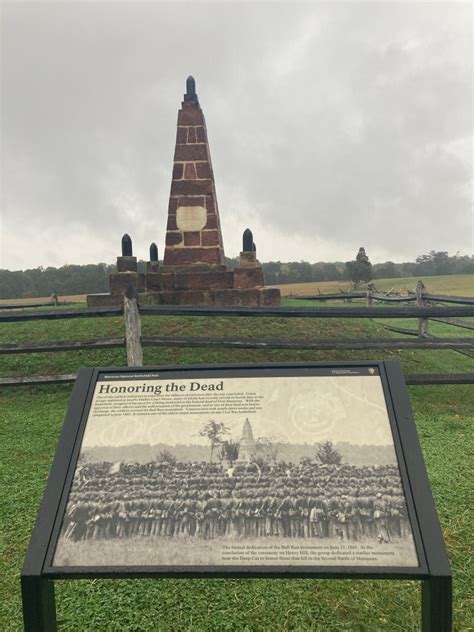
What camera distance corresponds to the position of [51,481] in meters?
1.83

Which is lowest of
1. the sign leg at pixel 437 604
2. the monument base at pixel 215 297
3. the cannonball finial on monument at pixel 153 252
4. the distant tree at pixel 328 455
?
the sign leg at pixel 437 604

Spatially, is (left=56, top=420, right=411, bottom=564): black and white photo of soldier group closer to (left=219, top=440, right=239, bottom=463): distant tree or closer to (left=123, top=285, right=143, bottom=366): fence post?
(left=219, top=440, right=239, bottom=463): distant tree

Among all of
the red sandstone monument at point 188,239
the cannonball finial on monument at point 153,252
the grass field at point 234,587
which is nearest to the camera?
the grass field at point 234,587

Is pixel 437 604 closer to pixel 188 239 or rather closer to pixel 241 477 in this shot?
pixel 241 477

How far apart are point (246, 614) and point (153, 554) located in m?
0.77

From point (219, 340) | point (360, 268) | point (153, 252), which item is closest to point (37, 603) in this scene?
point (219, 340)

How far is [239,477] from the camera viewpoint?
1.76 m

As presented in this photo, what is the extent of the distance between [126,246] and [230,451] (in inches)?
339

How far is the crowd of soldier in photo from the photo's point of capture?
1.65 m

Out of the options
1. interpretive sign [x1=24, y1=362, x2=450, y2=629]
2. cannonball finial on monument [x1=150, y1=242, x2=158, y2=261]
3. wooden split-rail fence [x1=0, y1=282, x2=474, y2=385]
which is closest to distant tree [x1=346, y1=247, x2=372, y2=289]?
cannonball finial on monument [x1=150, y1=242, x2=158, y2=261]

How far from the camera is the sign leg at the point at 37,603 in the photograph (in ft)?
5.27

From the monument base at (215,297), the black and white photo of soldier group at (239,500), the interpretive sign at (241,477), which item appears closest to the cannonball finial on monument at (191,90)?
the monument base at (215,297)

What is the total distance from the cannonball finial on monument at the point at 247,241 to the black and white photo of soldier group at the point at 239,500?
811 cm

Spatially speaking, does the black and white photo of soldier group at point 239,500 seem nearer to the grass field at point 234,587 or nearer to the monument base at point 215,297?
the grass field at point 234,587
